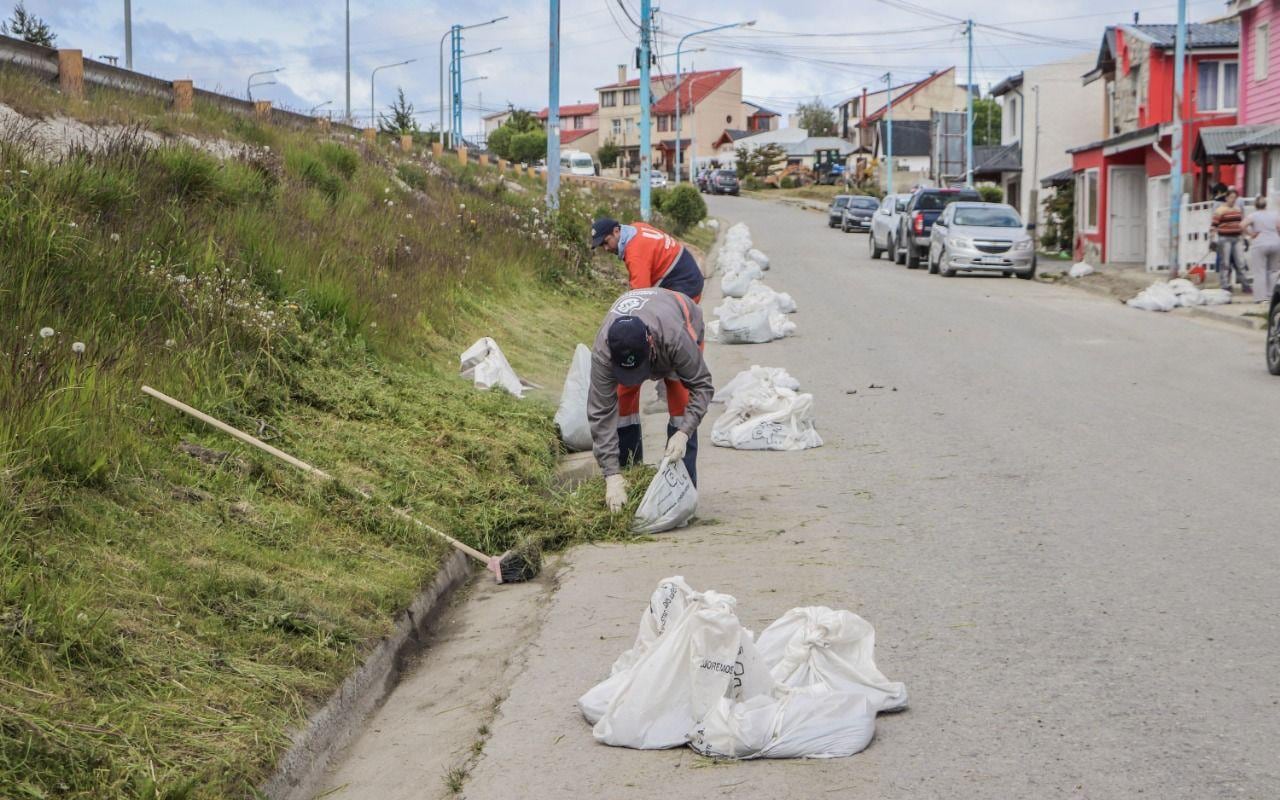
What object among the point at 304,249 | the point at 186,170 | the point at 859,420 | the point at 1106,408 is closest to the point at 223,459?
the point at 304,249

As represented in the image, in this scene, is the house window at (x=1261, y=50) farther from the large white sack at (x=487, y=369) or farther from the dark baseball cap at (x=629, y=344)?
the dark baseball cap at (x=629, y=344)

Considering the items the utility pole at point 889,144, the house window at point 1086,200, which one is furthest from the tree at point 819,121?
the house window at point 1086,200

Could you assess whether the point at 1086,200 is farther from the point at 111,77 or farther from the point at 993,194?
the point at 111,77

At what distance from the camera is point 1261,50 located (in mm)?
30953

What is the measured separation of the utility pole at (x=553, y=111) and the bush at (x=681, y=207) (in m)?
19.7

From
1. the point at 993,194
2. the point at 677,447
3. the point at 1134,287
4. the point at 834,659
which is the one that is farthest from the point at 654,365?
the point at 993,194

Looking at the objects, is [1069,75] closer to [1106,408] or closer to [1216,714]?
[1106,408]

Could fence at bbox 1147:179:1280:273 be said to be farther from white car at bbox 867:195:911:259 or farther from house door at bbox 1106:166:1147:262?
white car at bbox 867:195:911:259

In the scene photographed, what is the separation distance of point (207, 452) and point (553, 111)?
1810 cm

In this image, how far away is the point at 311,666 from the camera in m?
5.35

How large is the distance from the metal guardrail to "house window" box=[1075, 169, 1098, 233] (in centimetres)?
2736

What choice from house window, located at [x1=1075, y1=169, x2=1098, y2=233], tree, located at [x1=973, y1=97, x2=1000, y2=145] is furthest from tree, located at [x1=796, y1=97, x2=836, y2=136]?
house window, located at [x1=1075, y1=169, x2=1098, y2=233]

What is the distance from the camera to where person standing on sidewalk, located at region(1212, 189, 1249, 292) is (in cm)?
2414

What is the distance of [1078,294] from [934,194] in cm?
872
